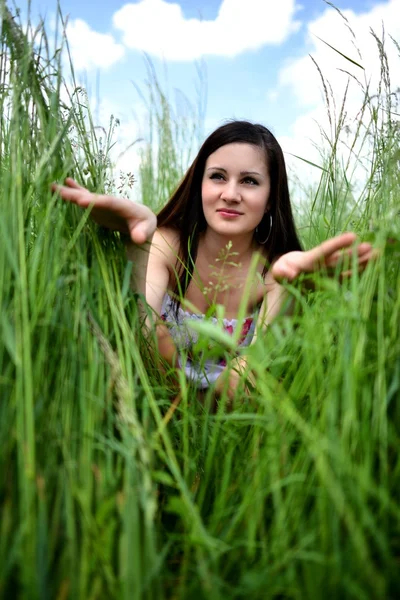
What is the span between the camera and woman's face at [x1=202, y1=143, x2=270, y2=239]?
2107mm

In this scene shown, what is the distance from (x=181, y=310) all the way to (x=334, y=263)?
4.00 ft

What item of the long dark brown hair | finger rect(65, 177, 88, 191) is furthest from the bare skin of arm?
the long dark brown hair

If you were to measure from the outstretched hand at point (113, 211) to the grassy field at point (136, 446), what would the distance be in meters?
0.03

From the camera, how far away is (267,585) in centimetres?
79

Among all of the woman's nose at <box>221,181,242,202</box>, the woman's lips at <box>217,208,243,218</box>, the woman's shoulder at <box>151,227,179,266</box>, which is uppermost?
the woman's nose at <box>221,181,242,202</box>

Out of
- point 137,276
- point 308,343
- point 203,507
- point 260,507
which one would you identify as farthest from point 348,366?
point 137,276

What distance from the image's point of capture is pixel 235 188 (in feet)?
6.90

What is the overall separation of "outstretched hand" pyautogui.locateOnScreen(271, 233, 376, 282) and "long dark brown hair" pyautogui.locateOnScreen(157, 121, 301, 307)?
41.8 inches

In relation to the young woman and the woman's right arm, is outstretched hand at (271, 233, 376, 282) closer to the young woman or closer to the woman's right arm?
the woman's right arm

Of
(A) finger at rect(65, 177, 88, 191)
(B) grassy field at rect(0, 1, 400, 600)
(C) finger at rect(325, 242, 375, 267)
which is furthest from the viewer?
(A) finger at rect(65, 177, 88, 191)

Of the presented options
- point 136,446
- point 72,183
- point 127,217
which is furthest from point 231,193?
point 136,446

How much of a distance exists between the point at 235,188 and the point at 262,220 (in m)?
0.39

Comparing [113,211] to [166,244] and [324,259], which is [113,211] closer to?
[324,259]

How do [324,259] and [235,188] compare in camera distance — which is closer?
[324,259]
